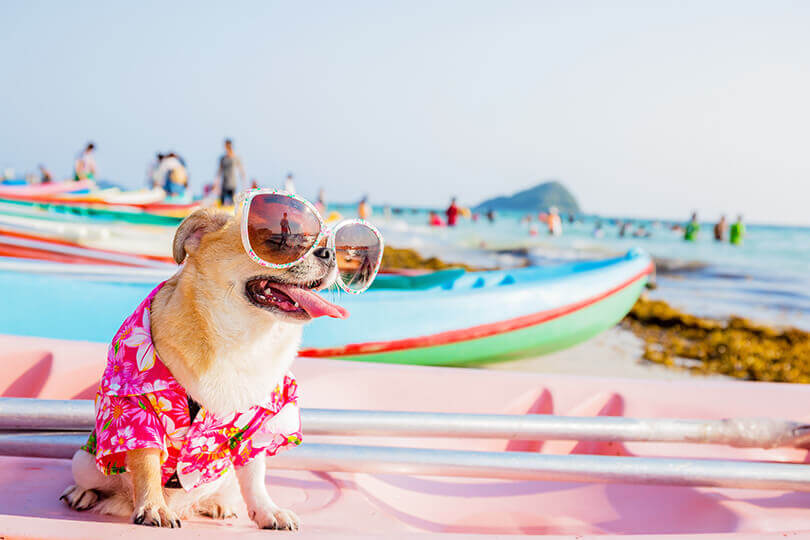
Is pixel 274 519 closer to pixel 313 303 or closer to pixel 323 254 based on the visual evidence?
pixel 313 303

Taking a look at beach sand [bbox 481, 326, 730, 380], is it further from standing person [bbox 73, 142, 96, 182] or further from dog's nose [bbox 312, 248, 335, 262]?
standing person [bbox 73, 142, 96, 182]

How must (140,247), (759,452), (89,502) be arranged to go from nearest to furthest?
(89,502) → (759,452) → (140,247)

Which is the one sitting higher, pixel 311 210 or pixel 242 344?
pixel 311 210

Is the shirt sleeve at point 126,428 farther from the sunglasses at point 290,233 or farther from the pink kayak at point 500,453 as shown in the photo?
the pink kayak at point 500,453

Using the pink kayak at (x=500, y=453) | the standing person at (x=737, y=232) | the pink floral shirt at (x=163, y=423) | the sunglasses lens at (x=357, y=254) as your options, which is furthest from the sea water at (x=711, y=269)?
the pink floral shirt at (x=163, y=423)

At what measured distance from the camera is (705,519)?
7.77ft

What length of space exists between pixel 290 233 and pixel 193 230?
256 millimetres

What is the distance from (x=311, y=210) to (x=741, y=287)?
15.5m

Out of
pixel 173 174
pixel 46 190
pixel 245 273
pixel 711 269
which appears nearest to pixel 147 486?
pixel 245 273

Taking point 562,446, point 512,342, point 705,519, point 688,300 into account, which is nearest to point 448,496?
point 562,446

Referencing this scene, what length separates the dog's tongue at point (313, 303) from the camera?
1.36 metres

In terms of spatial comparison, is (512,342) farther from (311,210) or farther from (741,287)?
(741,287)

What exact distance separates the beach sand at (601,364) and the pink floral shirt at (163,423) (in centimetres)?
393

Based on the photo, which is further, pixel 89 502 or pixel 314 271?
pixel 89 502
